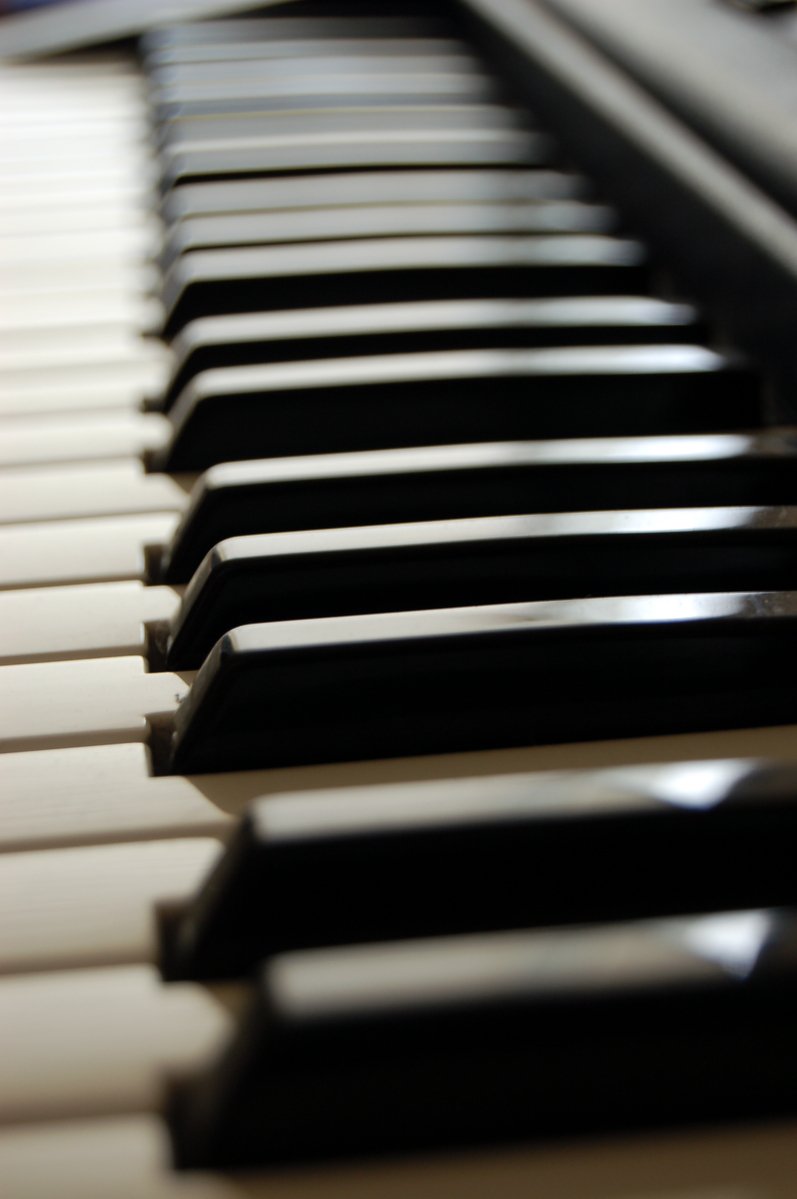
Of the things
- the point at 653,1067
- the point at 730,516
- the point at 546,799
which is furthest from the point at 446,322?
the point at 653,1067

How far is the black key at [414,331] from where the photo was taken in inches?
39.8

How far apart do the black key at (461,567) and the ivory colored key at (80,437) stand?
234mm

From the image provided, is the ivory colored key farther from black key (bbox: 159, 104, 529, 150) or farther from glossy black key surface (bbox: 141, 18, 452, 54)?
glossy black key surface (bbox: 141, 18, 452, 54)

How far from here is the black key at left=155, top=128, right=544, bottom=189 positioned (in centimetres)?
131

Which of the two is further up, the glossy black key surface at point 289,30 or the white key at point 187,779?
the glossy black key surface at point 289,30

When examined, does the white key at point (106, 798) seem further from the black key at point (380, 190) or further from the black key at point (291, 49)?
the black key at point (291, 49)

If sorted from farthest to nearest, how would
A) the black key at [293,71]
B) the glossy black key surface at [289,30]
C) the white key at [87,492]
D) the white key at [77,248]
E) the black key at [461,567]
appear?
the glossy black key surface at [289,30]
the black key at [293,71]
the white key at [77,248]
the white key at [87,492]
the black key at [461,567]

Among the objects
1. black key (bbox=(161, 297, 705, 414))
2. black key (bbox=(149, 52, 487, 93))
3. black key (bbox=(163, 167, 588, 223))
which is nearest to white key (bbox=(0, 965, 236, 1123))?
black key (bbox=(161, 297, 705, 414))

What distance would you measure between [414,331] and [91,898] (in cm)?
56

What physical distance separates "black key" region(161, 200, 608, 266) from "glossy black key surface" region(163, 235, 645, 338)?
0.03 meters

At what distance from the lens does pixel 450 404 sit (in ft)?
3.06

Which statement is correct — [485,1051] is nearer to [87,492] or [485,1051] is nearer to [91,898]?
[91,898]

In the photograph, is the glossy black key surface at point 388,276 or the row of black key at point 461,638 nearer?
the row of black key at point 461,638

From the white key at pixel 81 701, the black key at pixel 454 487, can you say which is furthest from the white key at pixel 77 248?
the white key at pixel 81 701
